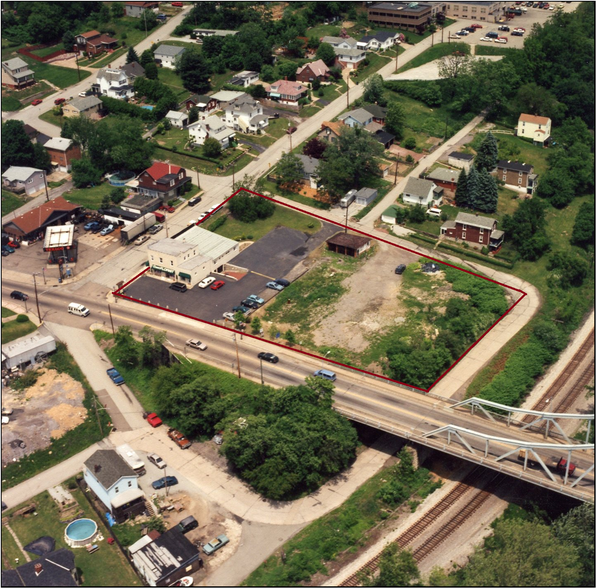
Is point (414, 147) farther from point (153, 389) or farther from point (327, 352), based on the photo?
point (153, 389)

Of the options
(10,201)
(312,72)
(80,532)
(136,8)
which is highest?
(136,8)

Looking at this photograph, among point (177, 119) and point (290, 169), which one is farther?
point (177, 119)

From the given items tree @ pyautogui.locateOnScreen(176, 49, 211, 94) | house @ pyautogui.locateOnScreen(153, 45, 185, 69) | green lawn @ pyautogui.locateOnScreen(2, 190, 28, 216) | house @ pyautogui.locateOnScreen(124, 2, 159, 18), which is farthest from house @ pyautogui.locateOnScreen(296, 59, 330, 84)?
green lawn @ pyautogui.locateOnScreen(2, 190, 28, 216)

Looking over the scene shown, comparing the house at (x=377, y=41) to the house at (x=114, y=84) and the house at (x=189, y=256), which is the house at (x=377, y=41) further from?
the house at (x=189, y=256)

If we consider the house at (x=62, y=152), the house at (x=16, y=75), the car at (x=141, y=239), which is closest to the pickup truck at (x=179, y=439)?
the car at (x=141, y=239)

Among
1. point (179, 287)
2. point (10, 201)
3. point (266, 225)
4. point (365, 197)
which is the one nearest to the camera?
point (179, 287)

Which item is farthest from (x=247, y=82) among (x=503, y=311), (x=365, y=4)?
(x=503, y=311)

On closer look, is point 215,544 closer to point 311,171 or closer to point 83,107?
point 311,171

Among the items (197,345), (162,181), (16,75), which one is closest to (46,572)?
(197,345)
